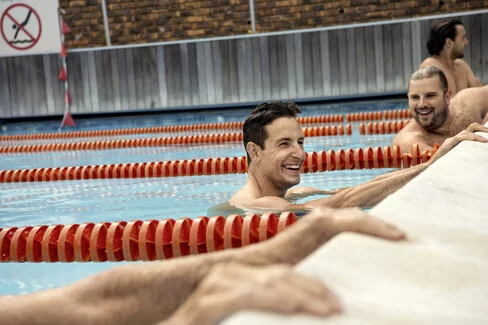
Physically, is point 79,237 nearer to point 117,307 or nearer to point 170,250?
point 170,250

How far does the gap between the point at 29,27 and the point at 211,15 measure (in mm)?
2989

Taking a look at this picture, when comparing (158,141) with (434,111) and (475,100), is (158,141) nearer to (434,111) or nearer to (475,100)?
(475,100)

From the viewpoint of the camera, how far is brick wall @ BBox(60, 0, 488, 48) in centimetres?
1171

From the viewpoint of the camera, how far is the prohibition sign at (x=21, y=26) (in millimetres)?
12000

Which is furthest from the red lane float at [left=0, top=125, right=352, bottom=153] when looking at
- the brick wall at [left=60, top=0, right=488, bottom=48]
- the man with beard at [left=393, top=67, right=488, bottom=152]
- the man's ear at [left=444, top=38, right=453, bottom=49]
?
the brick wall at [left=60, top=0, right=488, bottom=48]

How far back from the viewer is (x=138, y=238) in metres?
3.38

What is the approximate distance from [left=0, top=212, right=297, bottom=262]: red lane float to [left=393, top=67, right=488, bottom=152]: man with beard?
2.38 m

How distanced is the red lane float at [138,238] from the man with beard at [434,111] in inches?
93.7

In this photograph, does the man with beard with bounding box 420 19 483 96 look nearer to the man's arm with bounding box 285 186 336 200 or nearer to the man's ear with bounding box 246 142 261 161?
the man's arm with bounding box 285 186 336 200

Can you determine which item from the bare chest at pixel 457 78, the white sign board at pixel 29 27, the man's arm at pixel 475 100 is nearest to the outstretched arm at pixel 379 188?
the man's arm at pixel 475 100

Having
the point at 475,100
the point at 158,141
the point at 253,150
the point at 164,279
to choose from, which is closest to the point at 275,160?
the point at 253,150

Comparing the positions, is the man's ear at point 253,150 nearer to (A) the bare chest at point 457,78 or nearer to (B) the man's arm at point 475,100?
(B) the man's arm at point 475,100

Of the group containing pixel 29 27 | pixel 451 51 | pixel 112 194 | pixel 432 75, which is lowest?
pixel 112 194

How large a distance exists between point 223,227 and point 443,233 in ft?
4.96
